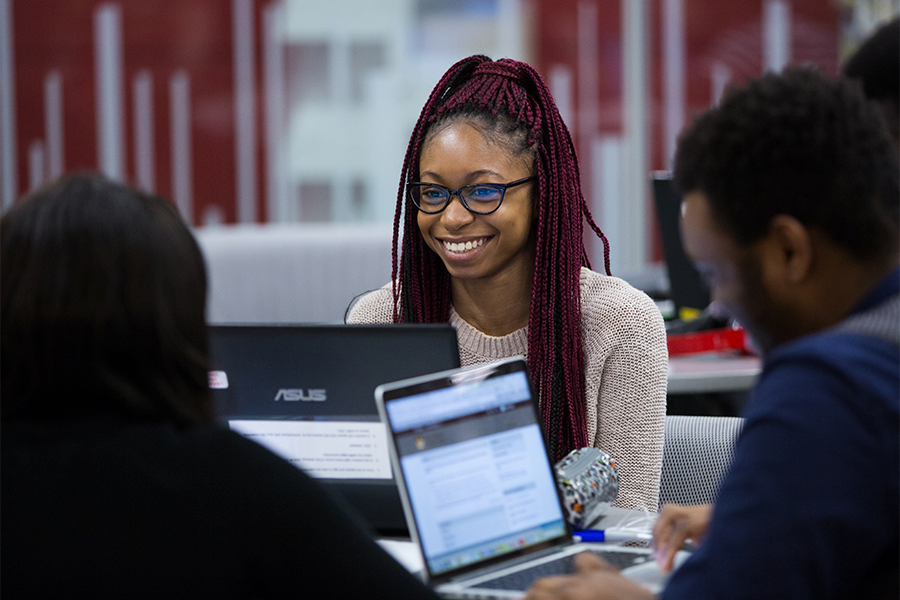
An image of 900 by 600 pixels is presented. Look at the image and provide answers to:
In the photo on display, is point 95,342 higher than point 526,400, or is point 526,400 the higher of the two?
point 95,342

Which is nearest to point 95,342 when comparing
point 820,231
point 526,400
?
point 526,400

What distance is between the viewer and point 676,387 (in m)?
2.77

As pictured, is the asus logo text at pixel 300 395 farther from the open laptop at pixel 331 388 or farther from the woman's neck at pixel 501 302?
the woman's neck at pixel 501 302

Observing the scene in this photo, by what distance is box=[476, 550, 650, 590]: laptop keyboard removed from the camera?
1179 millimetres

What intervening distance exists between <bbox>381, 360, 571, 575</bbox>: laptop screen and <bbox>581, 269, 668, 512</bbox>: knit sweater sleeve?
1.67 ft

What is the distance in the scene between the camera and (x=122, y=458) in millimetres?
919

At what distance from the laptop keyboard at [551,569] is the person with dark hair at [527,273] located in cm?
44

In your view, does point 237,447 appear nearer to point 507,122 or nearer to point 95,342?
point 95,342

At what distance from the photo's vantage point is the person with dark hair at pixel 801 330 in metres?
0.84

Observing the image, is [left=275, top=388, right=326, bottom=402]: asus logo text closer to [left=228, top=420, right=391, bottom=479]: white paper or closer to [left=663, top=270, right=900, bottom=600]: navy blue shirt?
[left=228, top=420, right=391, bottom=479]: white paper

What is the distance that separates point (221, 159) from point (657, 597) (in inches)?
152

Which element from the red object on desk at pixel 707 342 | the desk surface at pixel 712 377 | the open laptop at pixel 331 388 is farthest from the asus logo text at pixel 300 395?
the red object on desk at pixel 707 342

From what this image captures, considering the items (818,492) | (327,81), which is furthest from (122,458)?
(327,81)

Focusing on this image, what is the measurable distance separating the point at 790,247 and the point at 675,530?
1.42ft
